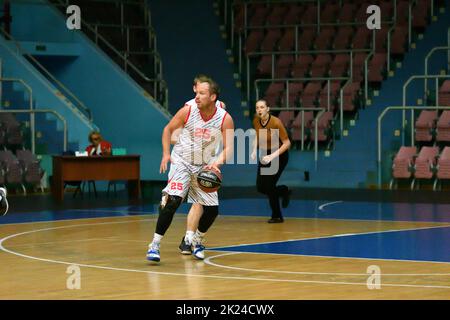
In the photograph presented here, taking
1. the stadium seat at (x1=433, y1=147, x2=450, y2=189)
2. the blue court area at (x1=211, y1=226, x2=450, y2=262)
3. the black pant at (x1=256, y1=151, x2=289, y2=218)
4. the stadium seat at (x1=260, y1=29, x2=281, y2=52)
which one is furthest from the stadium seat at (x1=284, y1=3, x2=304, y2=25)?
the blue court area at (x1=211, y1=226, x2=450, y2=262)

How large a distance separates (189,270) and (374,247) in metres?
3.10

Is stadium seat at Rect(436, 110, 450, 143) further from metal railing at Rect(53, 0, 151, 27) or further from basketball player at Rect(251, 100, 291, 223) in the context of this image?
metal railing at Rect(53, 0, 151, 27)

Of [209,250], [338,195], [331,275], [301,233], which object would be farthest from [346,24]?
[331,275]

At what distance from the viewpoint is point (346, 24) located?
95.2 ft

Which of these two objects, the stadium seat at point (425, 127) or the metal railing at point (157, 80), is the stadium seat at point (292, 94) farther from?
the stadium seat at point (425, 127)

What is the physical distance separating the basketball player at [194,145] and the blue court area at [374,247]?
145 centimetres

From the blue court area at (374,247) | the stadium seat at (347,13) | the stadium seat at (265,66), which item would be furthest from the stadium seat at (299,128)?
the blue court area at (374,247)

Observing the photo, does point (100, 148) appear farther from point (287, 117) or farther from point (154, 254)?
point (154, 254)

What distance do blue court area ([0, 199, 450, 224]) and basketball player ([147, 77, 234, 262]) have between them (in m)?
5.85

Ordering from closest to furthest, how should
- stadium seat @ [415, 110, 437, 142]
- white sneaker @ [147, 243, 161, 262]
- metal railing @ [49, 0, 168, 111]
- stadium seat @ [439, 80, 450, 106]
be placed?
white sneaker @ [147, 243, 161, 262]
stadium seat @ [415, 110, 437, 142]
stadium seat @ [439, 80, 450, 106]
metal railing @ [49, 0, 168, 111]

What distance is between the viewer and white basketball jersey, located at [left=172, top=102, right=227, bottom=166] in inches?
493

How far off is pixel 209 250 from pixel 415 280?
3.47 m

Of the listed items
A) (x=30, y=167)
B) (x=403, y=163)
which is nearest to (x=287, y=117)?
(x=403, y=163)

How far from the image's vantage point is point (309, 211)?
65.2ft
